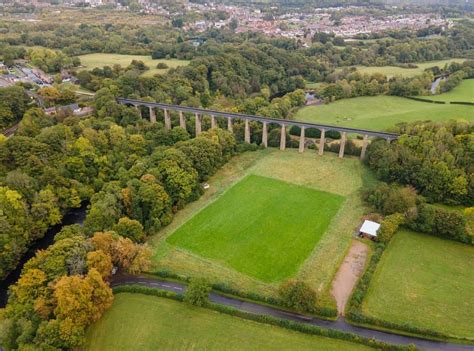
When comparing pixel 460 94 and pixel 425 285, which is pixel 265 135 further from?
pixel 460 94

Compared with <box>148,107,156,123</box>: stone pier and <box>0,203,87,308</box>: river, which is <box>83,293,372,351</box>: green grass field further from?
<box>148,107,156,123</box>: stone pier

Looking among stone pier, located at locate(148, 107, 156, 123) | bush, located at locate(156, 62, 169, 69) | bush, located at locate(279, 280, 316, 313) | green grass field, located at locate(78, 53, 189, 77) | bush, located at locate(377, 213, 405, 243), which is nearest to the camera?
bush, located at locate(279, 280, 316, 313)

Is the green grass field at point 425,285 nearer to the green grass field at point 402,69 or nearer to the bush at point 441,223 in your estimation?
the bush at point 441,223

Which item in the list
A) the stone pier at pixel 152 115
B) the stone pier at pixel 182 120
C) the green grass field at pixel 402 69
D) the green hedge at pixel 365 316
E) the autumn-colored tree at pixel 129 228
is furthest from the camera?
the green grass field at pixel 402 69

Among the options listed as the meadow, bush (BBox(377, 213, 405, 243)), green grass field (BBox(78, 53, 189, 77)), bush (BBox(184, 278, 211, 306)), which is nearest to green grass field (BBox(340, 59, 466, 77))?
green grass field (BBox(78, 53, 189, 77))

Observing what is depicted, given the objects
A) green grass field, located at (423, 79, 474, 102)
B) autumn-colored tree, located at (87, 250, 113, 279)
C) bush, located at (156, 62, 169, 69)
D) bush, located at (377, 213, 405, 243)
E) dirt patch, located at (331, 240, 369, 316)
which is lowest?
dirt patch, located at (331, 240, 369, 316)

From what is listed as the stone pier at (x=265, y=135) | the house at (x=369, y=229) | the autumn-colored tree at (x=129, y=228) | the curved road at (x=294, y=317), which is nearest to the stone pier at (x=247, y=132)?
the stone pier at (x=265, y=135)

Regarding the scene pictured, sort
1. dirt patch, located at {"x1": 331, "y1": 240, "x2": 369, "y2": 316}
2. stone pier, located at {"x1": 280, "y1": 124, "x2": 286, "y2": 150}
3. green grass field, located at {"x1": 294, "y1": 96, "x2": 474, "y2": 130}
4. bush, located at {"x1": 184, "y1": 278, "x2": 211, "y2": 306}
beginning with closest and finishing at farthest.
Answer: bush, located at {"x1": 184, "y1": 278, "x2": 211, "y2": 306} < dirt patch, located at {"x1": 331, "y1": 240, "x2": 369, "y2": 316} < stone pier, located at {"x1": 280, "y1": 124, "x2": 286, "y2": 150} < green grass field, located at {"x1": 294, "y1": 96, "x2": 474, "y2": 130}

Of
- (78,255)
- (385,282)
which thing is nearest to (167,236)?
(78,255)
